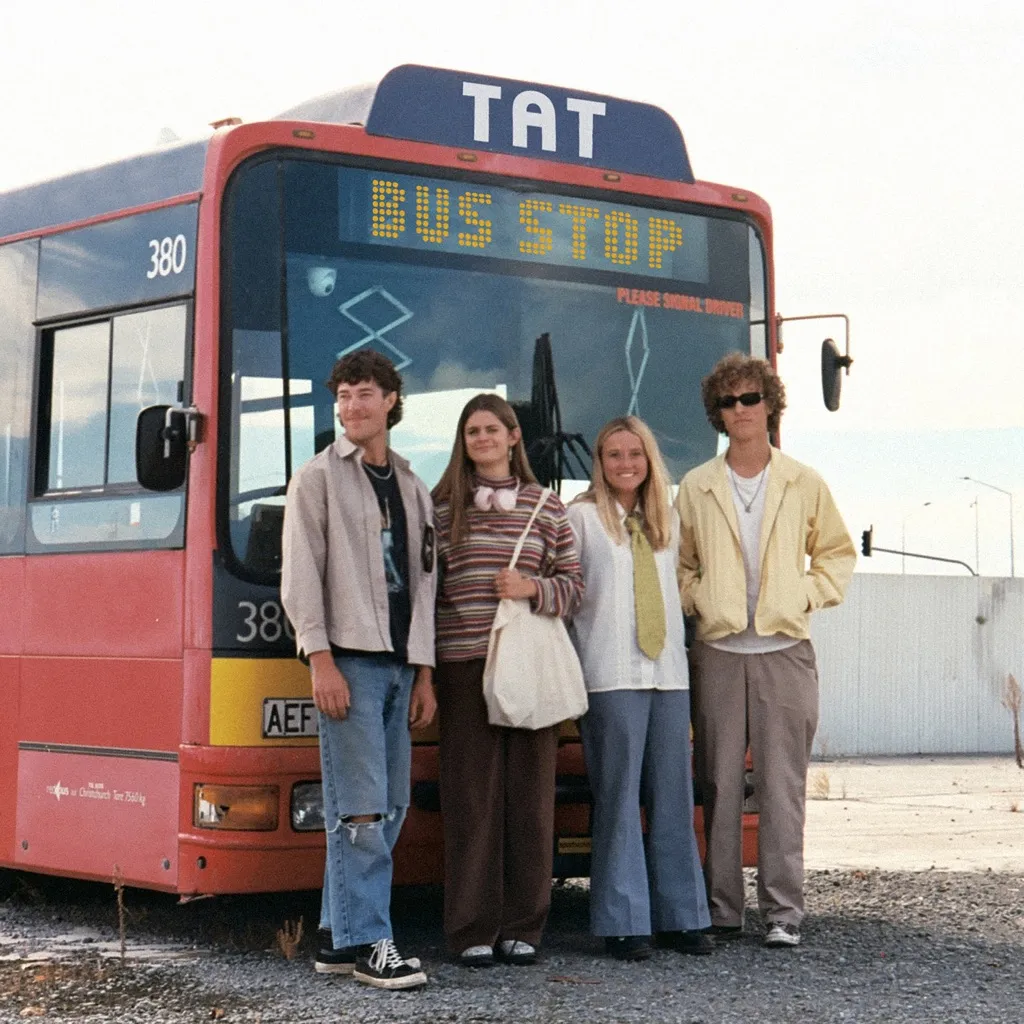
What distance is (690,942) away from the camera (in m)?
7.61

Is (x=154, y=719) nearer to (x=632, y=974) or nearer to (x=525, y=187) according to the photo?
(x=632, y=974)

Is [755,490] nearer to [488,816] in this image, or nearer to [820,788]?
[488,816]

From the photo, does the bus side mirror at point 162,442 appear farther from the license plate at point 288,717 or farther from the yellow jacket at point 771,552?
the yellow jacket at point 771,552

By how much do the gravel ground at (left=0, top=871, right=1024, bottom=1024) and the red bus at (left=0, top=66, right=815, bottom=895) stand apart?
15.2 inches

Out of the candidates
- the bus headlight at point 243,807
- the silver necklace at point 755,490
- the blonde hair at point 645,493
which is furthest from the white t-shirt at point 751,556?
the bus headlight at point 243,807

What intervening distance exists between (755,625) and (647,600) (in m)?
0.50

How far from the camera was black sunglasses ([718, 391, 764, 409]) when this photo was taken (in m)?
7.83

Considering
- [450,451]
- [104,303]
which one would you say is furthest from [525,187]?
[104,303]

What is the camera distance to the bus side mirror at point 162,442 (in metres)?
7.27

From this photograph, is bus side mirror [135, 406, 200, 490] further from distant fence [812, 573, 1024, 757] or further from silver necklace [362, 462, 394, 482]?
distant fence [812, 573, 1024, 757]

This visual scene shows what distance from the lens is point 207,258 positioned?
292 inches

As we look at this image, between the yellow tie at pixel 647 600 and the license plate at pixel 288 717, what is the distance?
3.98ft

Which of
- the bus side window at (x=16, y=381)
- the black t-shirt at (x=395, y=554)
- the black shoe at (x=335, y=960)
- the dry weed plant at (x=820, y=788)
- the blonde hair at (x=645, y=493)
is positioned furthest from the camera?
the dry weed plant at (x=820, y=788)

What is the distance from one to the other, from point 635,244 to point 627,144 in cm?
44
